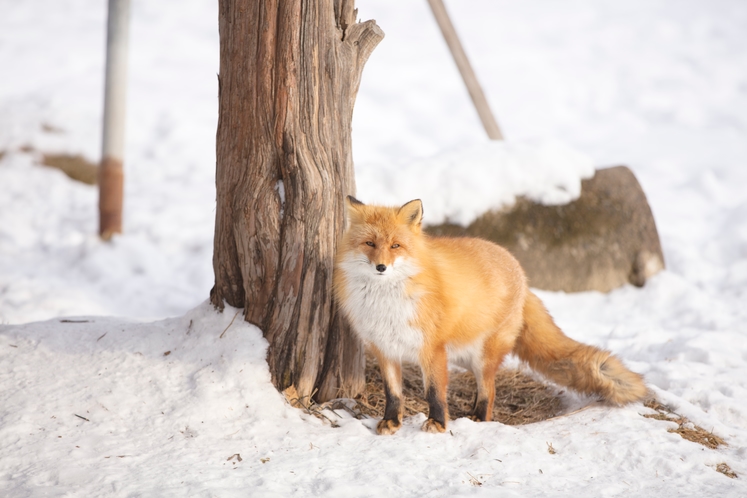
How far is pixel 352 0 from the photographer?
3576 millimetres

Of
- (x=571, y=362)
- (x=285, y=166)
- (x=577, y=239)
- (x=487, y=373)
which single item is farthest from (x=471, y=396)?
(x=577, y=239)

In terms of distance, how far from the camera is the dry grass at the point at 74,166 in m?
9.12

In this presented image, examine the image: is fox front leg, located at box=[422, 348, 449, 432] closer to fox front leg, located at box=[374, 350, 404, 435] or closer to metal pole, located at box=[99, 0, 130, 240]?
fox front leg, located at box=[374, 350, 404, 435]

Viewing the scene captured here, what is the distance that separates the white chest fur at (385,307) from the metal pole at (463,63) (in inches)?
189

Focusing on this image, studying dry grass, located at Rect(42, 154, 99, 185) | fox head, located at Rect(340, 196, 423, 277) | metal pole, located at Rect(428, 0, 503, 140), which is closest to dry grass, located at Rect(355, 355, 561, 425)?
fox head, located at Rect(340, 196, 423, 277)

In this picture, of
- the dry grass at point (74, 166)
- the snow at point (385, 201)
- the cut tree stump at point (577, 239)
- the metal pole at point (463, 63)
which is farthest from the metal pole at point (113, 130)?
the cut tree stump at point (577, 239)

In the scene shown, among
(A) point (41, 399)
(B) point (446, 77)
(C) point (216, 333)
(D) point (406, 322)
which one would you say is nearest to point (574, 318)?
(D) point (406, 322)

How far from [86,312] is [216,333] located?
2.87 m

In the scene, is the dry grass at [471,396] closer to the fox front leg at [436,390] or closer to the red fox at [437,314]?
the red fox at [437,314]

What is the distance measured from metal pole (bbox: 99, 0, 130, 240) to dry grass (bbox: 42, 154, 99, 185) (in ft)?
5.77

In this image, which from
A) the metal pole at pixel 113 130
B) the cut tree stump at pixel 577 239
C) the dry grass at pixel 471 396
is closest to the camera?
the dry grass at pixel 471 396

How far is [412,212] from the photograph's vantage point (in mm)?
3311

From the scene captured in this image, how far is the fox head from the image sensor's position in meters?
3.09

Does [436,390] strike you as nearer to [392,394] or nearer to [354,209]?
[392,394]
